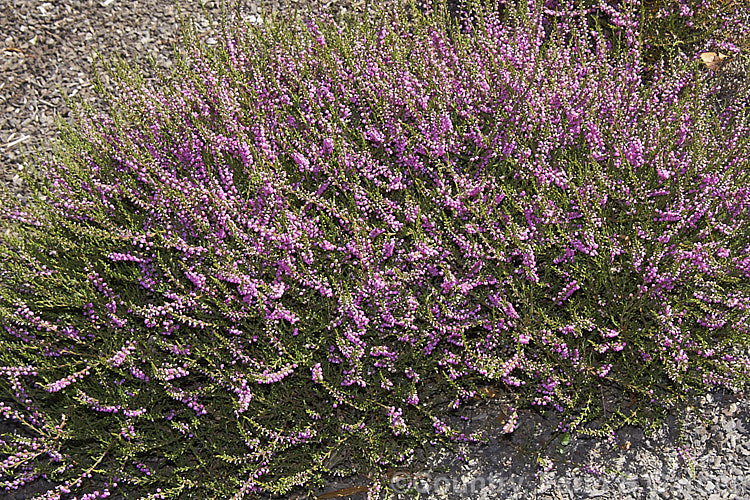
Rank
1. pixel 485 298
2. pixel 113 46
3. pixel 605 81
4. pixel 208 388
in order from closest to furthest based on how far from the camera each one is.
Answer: pixel 208 388, pixel 485 298, pixel 605 81, pixel 113 46

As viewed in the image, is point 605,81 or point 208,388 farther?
point 605,81

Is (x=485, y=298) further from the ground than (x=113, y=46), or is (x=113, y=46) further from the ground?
(x=113, y=46)

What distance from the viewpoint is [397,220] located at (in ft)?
10.6

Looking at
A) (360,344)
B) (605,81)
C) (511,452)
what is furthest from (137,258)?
(605,81)

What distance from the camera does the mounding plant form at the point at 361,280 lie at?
→ 2965mm

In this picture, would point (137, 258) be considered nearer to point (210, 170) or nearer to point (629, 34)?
point (210, 170)

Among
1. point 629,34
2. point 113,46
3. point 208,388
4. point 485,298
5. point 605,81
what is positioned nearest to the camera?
point 208,388

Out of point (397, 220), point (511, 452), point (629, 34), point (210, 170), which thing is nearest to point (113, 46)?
point (210, 170)

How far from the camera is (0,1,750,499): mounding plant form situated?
296cm

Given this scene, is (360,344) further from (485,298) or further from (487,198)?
(487,198)

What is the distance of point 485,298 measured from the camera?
3145 mm

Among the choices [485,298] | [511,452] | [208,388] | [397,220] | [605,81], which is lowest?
[511,452]

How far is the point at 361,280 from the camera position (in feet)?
9.75

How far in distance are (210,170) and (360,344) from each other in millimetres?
1089
